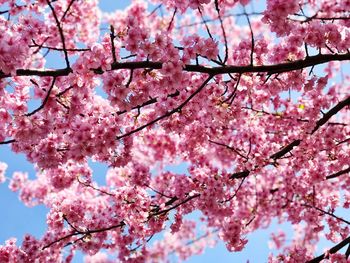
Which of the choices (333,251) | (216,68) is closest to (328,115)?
(333,251)

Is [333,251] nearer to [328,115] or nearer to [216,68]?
[328,115]

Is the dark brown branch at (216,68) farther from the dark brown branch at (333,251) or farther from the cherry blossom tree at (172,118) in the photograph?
the dark brown branch at (333,251)

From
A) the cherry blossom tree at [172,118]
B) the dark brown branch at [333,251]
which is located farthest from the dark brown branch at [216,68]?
the dark brown branch at [333,251]

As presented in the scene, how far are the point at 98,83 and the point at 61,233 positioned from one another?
4335mm

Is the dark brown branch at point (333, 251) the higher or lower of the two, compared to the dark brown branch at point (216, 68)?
lower

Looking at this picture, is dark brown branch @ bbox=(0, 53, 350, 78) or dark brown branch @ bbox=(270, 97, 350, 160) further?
dark brown branch @ bbox=(270, 97, 350, 160)

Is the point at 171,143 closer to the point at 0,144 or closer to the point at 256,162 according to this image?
the point at 256,162

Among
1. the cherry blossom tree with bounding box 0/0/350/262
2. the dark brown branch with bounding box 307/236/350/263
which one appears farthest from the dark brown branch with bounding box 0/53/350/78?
the dark brown branch with bounding box 307/236/350/263

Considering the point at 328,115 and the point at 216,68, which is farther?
the point at 328,115

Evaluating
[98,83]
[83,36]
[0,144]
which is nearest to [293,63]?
[98,83]

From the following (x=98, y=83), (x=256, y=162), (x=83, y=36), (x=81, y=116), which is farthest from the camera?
(x=83, y=36)

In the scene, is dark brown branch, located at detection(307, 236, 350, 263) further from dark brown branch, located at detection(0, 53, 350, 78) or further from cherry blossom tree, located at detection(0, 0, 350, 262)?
dark brown branch, located at detection(0, 53, 350, 78)

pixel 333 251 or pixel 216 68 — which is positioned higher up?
pixel 216 68

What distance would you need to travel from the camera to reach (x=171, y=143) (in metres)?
16.5
